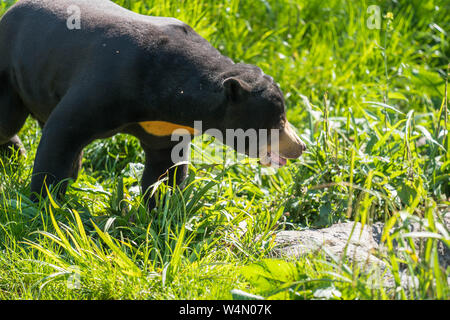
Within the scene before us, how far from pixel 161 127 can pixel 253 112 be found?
0.61 metres

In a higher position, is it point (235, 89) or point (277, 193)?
point (235, 89)

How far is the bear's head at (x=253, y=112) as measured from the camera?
142 inches

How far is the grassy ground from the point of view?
2.97 metres

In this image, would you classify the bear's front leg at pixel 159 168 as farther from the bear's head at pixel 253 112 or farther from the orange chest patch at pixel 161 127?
the bear's head at pixel 253 112

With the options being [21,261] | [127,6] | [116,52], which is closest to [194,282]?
[21,261]

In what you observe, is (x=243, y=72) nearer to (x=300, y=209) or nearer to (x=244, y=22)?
(x=300, y=209)

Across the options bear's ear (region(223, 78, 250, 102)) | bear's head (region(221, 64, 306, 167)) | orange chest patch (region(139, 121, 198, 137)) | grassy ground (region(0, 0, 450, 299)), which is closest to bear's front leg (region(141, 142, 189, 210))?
grassy ground (region(0, 0, 450, 299))

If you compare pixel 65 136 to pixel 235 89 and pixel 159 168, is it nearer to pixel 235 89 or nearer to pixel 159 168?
pixel 159 168

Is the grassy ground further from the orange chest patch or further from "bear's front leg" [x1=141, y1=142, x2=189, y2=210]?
the orange chest patch

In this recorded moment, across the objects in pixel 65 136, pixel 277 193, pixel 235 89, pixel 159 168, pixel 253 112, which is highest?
pixel 235 89

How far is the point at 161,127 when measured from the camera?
12.8ft

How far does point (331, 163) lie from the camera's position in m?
4.42

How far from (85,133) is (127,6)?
2.53 meters

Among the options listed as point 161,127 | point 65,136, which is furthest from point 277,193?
point 65,136
